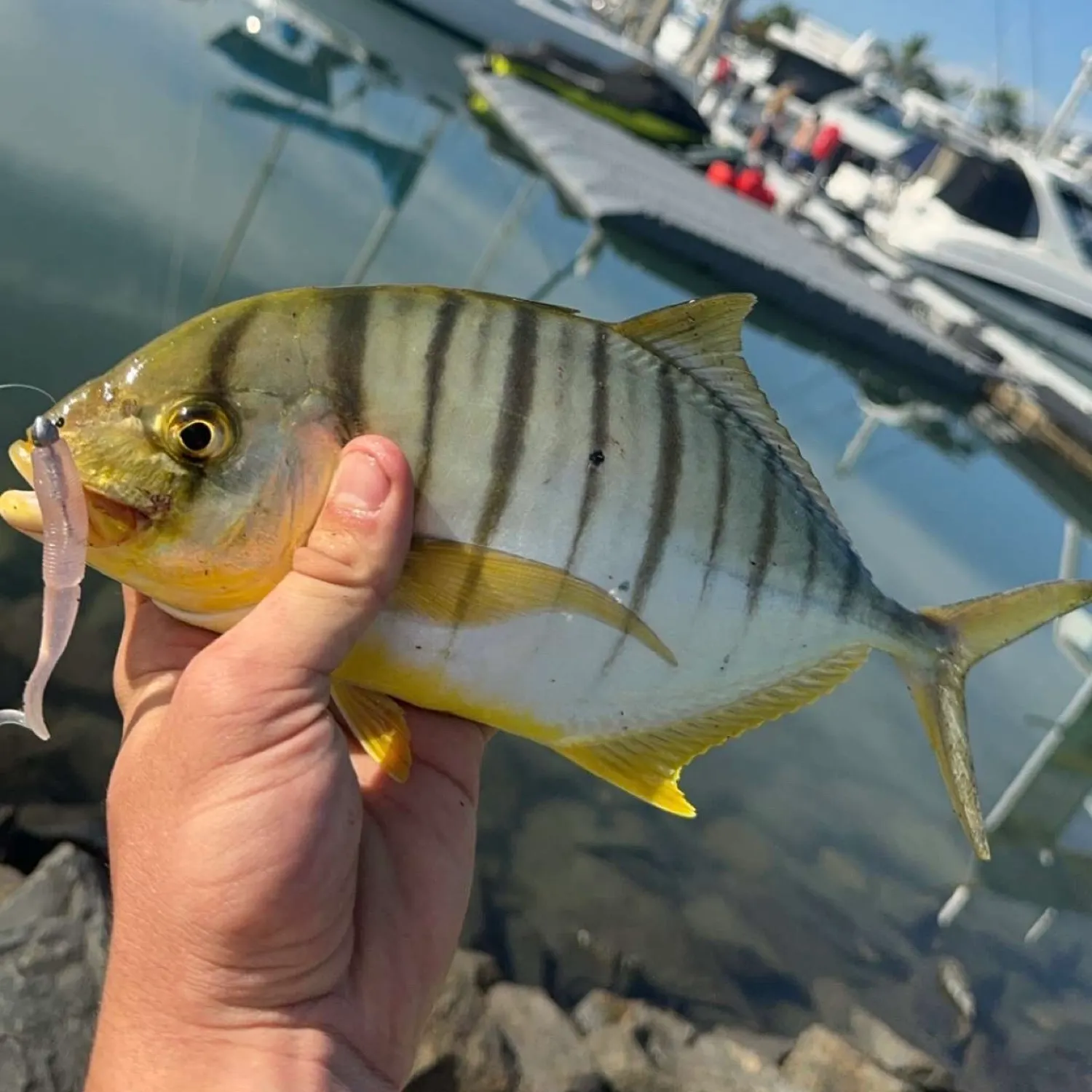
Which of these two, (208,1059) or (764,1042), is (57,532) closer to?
(208,1059)

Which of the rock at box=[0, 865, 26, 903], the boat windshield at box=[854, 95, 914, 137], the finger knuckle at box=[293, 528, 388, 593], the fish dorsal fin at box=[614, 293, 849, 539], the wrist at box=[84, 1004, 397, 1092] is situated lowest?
the rock at box=[0, 865, 26, 903]

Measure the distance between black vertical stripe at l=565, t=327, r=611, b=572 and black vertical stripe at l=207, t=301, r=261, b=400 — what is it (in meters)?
0.58

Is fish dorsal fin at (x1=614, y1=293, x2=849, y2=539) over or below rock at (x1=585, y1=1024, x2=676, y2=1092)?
over

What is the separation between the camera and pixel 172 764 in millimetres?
1487

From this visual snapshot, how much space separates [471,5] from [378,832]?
78.8ft

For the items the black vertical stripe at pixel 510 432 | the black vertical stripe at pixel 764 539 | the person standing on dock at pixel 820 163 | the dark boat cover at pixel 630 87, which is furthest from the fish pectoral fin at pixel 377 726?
the dark boat cover at pixel 630 87

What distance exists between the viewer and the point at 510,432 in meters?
1.61

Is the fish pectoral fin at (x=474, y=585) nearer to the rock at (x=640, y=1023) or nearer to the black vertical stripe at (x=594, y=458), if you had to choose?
the black vertical stripe at (x=594, y=458)

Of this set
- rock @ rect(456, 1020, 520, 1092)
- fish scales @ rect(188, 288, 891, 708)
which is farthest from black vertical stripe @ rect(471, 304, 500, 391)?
rock @ rect(456, 1020, 520, 1092)

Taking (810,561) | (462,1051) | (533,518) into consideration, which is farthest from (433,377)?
(462,1051)

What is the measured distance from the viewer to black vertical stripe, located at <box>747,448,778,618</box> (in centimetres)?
182

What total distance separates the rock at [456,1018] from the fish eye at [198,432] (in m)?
2.18

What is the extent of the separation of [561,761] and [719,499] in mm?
3128

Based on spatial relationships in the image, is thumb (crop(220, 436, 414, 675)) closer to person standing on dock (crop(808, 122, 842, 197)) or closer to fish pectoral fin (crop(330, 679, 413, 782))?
fish pectoral fin (crop(330, 679, 413, 782))
